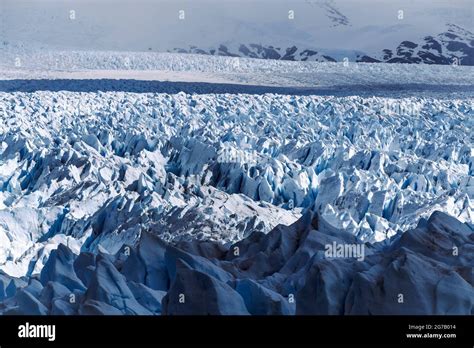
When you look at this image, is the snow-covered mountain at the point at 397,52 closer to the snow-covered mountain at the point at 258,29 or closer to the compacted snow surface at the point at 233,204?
the snow-covered mountain at the point at 258,29

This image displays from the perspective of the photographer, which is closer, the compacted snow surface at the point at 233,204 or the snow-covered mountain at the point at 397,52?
the compacted snow surface at the point at 233,204

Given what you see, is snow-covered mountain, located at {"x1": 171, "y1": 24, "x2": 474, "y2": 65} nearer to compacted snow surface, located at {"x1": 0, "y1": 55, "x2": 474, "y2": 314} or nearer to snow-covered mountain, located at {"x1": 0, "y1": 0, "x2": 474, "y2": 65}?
snow-covered mountain, located at {"x1": 0, "y1": 0, "x2": 474, "y2": 65}

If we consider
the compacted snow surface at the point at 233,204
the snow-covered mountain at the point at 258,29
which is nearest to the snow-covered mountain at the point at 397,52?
the snow-covered mountain at the point at 258,29

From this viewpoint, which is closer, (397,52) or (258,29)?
(397,52)

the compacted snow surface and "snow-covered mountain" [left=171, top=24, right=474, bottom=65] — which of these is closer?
the compacted snow surface

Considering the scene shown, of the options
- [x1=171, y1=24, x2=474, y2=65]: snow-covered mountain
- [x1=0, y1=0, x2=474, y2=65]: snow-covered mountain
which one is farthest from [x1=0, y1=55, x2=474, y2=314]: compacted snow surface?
[x1=171, y1=24, x2=474, y2=65]: snow-covered mountain

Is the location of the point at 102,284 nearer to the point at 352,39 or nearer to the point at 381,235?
the point at 381,235

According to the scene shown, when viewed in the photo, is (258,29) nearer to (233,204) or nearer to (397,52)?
(397,52)

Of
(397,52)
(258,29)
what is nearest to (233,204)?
(397,52)
